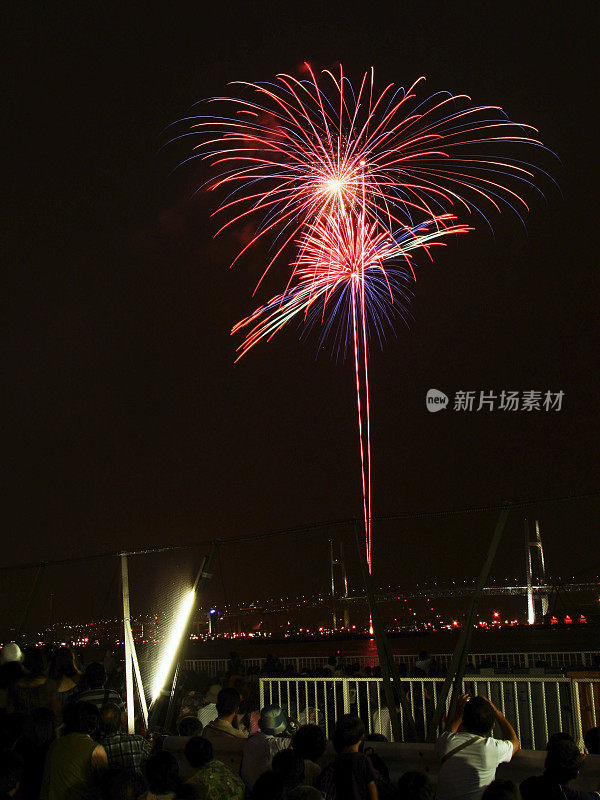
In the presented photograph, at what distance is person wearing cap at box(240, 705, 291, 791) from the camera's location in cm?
586

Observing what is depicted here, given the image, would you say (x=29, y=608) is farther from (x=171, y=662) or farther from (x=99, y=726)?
(x=99, y=726)

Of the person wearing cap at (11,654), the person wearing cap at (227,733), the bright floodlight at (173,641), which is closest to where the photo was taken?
the person wearing cap at (227,733)

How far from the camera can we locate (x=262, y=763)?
19.2 feet

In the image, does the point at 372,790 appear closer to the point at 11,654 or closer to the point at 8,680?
the point at 8,680

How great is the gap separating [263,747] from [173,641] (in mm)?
4007

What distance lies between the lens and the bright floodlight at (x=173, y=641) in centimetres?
959

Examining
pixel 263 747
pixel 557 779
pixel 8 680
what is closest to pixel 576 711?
pixel 263 747

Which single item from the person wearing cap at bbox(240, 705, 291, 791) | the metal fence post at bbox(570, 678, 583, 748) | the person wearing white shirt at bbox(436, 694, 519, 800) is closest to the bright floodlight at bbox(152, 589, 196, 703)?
the person wearing cap at bbox(240, 705, 291, 791)

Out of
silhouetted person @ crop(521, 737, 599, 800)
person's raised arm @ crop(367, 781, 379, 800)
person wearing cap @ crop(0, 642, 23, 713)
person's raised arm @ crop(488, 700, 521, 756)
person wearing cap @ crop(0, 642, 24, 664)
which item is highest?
person wearing cap @ crop(0, 642, 24, 664)

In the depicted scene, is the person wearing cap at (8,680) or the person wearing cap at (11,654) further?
the person wearing cap at (11,654)

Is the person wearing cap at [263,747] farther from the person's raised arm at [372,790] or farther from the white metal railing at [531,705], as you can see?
the white metal railing at [531,705]

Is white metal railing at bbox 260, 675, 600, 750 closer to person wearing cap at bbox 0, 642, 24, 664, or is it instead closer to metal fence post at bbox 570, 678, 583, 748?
metal fence post at bbox 570, 678, 583, 748

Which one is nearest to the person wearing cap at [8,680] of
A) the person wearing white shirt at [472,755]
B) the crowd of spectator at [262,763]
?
the crowd of spectator at [262,763]

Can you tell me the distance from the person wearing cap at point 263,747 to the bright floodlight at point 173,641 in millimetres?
3546
